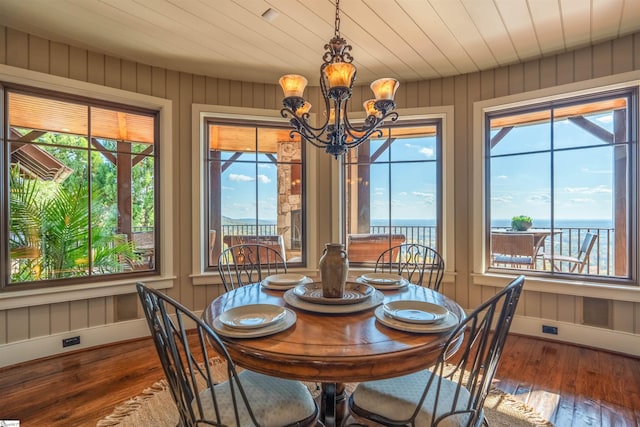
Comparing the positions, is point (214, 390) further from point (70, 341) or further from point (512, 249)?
point (512, 249)

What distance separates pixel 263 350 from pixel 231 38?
8.24 ft

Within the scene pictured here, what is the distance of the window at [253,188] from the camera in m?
3.46

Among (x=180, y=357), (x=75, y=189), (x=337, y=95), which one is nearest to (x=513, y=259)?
(x=337, y=95)

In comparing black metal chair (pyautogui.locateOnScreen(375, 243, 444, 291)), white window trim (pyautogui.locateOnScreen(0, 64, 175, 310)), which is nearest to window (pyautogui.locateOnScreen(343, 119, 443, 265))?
black metal chair (pyautogui.locateOnScreen(375, 243, 444, 291))

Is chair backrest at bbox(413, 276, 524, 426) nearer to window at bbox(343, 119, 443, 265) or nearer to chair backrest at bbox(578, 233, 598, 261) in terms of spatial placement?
window at bbox(343, 119, 443, 265)

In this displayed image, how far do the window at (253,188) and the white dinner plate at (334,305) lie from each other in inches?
77.1

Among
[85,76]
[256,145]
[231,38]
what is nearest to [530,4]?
[231,38]

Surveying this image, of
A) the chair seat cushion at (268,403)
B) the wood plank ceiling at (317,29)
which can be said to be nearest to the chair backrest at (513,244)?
the wood plank ceiling at (317,29)

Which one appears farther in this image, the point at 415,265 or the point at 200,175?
the point at 200,175

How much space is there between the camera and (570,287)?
9.29ft

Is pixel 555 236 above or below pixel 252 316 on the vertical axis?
above

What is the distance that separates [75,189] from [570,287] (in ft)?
15.0

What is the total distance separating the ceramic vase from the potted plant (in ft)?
8.67

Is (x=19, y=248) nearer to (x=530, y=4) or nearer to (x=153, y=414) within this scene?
(x=153, y=414)
